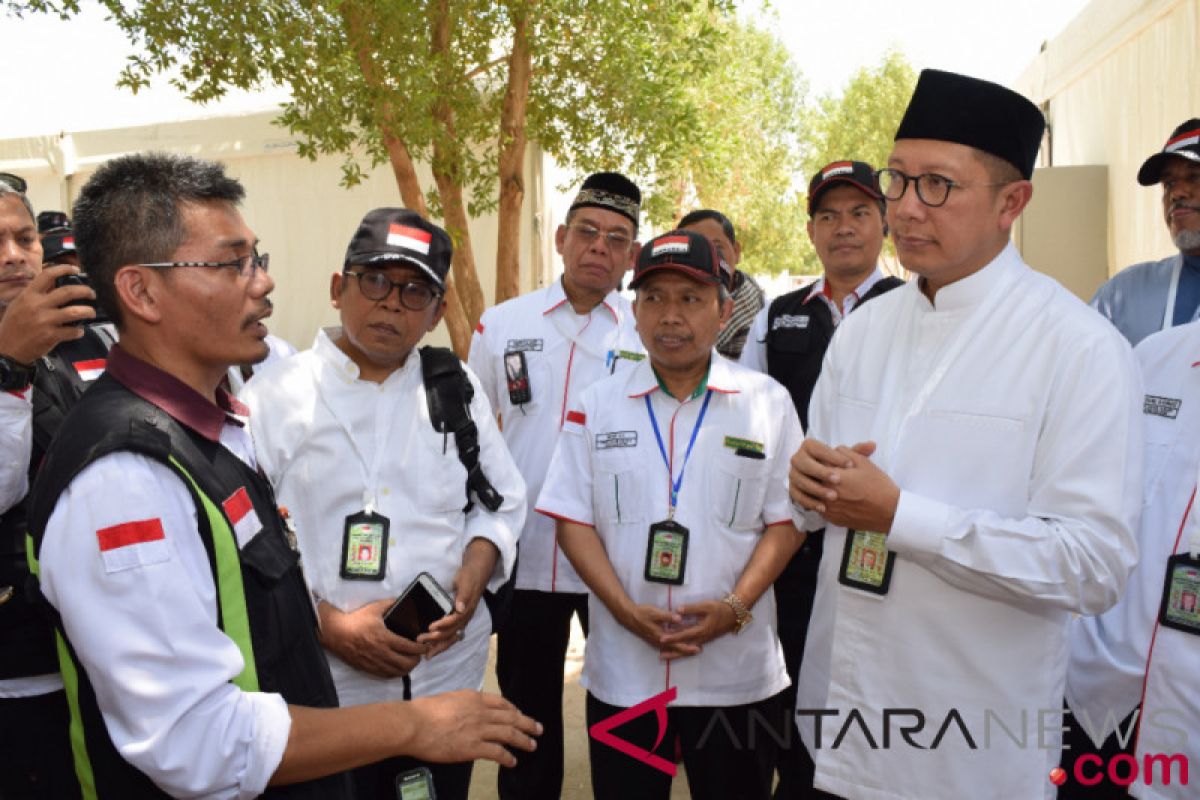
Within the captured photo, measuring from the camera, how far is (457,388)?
3016 mm

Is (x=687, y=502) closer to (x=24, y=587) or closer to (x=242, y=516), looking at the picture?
(x=242, y=516)

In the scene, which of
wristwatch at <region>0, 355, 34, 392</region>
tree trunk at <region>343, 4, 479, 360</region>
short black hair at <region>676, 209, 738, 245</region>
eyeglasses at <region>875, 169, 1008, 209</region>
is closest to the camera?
eyeglasses at <region>875, 169, 1008, 209</region>

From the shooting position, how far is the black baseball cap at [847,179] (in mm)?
4082

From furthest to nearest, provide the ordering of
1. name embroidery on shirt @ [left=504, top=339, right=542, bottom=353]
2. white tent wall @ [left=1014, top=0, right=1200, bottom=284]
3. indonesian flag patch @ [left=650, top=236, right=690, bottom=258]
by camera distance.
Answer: white tent wall @ [left=1014, top=0, right=1200, bottom=284]
name embroidery on shirt @ [left=504, top=339, right=542, bottom=353]
indonesian flag patch @ [left=650, top=236, right=690, bottom=258]

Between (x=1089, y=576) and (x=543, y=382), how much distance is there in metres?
2.48

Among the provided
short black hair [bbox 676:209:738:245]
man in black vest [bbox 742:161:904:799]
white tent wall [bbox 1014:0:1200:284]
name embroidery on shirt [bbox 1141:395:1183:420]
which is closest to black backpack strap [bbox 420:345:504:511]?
man in black vest [bbox 742:161:904:799]

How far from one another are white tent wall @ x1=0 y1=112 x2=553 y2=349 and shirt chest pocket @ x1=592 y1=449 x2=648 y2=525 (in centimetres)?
998

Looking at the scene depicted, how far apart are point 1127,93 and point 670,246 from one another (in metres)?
9.55

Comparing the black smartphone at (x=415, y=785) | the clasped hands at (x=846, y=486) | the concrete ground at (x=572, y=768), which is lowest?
the concrete ground at (x=572, y=768)

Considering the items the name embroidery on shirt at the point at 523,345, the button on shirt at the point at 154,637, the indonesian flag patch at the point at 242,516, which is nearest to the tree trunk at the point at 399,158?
the name embroidery on shirt at the point at 523,345

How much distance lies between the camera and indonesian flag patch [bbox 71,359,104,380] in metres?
2.91

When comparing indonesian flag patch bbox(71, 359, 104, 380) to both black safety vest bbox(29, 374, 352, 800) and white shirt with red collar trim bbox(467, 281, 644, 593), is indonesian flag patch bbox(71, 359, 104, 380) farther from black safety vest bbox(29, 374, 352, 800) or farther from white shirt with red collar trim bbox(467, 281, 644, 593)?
white shirt with red collar trim bbox(467, 281, 644, 593)

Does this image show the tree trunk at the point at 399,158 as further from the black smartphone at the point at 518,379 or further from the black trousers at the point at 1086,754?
the black trousers at the point at 1086,754

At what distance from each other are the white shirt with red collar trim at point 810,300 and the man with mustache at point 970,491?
61.6 inches
